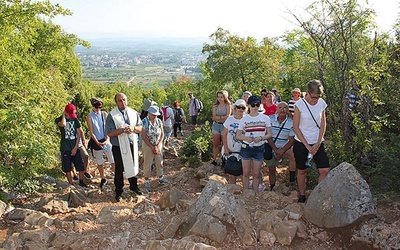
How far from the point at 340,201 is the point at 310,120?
122 cm

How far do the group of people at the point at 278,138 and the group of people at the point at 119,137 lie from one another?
151 centimetres

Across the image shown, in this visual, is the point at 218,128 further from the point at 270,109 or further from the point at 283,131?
the point at 283,131

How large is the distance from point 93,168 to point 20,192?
309cm

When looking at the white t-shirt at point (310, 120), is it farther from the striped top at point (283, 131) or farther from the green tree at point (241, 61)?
the green tree at point (241, 61)

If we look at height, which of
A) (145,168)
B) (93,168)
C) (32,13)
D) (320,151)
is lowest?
(93,168)

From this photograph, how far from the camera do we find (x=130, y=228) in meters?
4.91

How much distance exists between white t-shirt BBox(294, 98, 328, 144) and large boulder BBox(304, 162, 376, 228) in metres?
0.67

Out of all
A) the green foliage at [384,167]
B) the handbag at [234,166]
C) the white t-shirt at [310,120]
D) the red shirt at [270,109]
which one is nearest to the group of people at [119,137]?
the handbag at [234,166]

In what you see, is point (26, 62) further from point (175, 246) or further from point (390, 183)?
point (390, 183)

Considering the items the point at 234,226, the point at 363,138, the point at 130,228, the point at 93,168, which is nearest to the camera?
the point at 234,226

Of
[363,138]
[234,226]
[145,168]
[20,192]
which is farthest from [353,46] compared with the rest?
[20,192]

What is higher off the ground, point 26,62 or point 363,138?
point 26,62

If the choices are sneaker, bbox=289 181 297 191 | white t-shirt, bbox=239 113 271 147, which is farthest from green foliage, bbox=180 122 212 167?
white t-shirt, bbox=239 113 271 147

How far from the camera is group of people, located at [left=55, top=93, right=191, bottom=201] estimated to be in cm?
605
